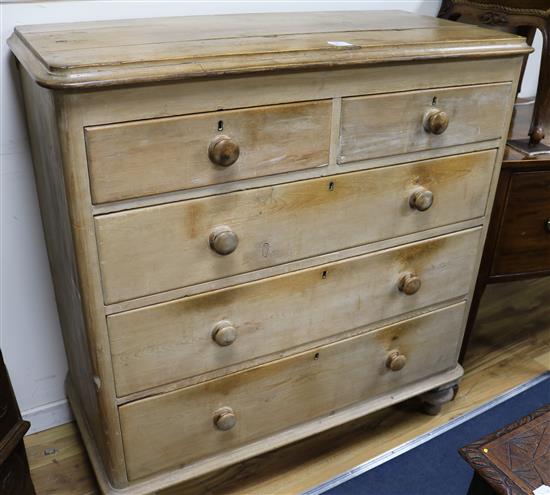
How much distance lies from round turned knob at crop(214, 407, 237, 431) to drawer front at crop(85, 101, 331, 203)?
53 cm

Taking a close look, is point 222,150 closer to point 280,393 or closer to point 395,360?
point 280,393

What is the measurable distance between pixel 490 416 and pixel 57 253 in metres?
1.28

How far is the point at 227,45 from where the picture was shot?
1.07 metres

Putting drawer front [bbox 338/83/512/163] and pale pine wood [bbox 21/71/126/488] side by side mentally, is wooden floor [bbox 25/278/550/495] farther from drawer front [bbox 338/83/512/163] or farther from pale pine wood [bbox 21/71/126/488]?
drawer front [bbox 338/83/512/163]

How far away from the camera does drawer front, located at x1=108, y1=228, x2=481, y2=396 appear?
1153mm

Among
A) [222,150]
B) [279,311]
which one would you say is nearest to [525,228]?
[279,311]

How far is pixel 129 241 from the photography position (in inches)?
40.9

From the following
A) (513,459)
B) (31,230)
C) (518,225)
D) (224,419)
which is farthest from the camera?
(518,225)

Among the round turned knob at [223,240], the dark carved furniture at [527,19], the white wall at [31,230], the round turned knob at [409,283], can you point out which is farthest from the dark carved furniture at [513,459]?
the white wall at [31,230]

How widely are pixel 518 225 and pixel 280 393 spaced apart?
776mm

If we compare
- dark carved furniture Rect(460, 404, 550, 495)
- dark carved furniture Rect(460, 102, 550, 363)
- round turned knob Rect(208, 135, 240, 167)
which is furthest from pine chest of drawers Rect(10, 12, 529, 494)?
dark carved furniture Rect(460, 404, 550, 495)

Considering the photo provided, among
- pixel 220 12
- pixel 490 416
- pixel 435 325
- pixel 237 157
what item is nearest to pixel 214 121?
pixel 237 157

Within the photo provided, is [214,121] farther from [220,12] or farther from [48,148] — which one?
[220,12]

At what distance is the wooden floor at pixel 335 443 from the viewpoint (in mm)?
1526
